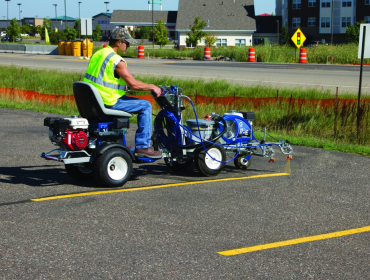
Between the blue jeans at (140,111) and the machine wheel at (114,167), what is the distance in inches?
14.3

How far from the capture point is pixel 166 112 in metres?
8.15

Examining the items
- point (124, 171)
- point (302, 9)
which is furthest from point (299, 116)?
point (302, 9)

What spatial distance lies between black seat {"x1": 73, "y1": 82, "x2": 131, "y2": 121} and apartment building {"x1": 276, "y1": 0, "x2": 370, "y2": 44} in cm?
7552

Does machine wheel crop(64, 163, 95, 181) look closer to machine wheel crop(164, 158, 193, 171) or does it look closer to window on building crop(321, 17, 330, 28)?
machine wheel crop(164, 158, 193, 171)

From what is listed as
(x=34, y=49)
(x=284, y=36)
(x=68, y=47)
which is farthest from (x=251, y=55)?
(x=284, y=36)

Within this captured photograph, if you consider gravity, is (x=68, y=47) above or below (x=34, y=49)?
above

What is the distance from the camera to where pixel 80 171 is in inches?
309

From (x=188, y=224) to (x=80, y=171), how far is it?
2.36 m

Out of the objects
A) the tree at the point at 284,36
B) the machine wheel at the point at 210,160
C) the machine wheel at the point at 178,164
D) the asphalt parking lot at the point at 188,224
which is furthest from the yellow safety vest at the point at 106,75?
the tree at the point at 284,36

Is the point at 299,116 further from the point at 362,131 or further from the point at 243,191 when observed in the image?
the point at 243,191

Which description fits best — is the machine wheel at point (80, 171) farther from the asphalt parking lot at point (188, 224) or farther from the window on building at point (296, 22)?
the window on building at point (296, 22)

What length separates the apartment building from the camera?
268ft

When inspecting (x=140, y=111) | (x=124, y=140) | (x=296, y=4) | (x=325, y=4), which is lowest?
(x=124, y=140)

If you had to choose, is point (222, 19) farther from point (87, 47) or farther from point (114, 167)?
point (114, 167)
